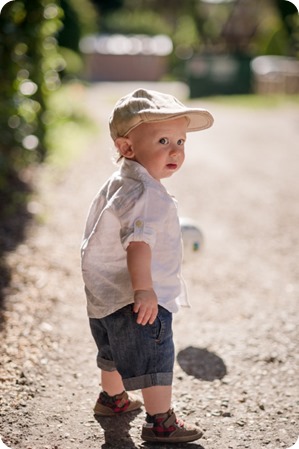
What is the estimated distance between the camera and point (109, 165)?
→ 9602mm

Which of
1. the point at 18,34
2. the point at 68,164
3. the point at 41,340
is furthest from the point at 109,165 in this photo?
the point at 41,340

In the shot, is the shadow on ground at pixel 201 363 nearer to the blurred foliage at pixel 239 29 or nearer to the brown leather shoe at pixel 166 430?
the brown leather shoe at pixel 166 430

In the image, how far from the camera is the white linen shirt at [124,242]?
105 inches

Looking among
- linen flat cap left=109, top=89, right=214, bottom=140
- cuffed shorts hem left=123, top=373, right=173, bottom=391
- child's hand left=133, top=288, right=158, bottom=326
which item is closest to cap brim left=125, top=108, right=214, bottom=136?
linen flat cap left=109, top=89, right=214, bottom=140

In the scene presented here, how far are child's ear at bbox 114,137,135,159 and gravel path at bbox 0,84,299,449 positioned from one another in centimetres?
130

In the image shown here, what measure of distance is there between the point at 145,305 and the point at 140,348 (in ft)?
A: 0.88

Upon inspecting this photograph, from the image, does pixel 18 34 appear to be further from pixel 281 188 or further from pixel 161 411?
pixel 161 411

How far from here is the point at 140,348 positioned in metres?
2.76

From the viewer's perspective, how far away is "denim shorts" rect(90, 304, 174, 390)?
275 cm

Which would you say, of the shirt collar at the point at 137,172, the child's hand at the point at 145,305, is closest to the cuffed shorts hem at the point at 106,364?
the child's hand at the point at 145,305

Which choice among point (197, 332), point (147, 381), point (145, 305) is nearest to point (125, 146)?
point (145, 305)

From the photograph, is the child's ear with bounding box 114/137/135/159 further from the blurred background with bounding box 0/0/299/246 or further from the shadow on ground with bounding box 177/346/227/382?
the blurred background with bounding box 0/0/299/246

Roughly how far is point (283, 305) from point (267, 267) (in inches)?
38.7

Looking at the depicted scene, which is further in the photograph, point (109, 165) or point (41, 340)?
point (109, 165)
